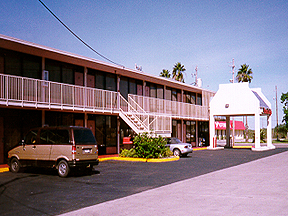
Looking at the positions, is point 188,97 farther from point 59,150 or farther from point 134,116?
point 59,150

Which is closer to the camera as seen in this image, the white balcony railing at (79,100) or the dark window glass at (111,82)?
the white balcony railing at (79,100)

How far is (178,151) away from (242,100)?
1249 cm

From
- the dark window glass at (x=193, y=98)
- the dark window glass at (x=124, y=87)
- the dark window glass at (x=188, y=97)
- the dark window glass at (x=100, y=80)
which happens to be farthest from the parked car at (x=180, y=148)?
the dark window glass at (x=193, y=98)

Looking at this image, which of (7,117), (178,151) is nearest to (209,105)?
(178,151)

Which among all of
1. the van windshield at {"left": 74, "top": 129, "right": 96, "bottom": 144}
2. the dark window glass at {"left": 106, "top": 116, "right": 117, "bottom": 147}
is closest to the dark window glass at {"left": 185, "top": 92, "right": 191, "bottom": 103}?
the dark window glass at {"left": 106, "top": 116, "right": 117, "bottom": 147}

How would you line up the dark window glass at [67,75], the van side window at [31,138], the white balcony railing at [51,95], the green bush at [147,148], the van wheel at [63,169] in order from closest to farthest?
the van wheel at [63,169] < the van side window at [31,138] < the white balcony railing at [51,95] < the dark window glass at [67,75] < the green bush at [147,148]

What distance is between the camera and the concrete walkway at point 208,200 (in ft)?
24.8

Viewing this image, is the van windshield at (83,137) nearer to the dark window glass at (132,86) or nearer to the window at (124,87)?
the window at (124,87)

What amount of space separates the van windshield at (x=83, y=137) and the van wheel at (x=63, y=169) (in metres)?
1.04

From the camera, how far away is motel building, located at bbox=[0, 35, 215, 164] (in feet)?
55.6

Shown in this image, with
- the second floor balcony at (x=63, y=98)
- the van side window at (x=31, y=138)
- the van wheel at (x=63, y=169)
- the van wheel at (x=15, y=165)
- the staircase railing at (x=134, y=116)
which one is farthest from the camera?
the staircase railing at (x=134, y=116)

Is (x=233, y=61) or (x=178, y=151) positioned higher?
(x=233, y=61)

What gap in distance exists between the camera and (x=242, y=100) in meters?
32.7

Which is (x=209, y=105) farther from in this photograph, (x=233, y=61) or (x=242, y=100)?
(x=233, y=61)
